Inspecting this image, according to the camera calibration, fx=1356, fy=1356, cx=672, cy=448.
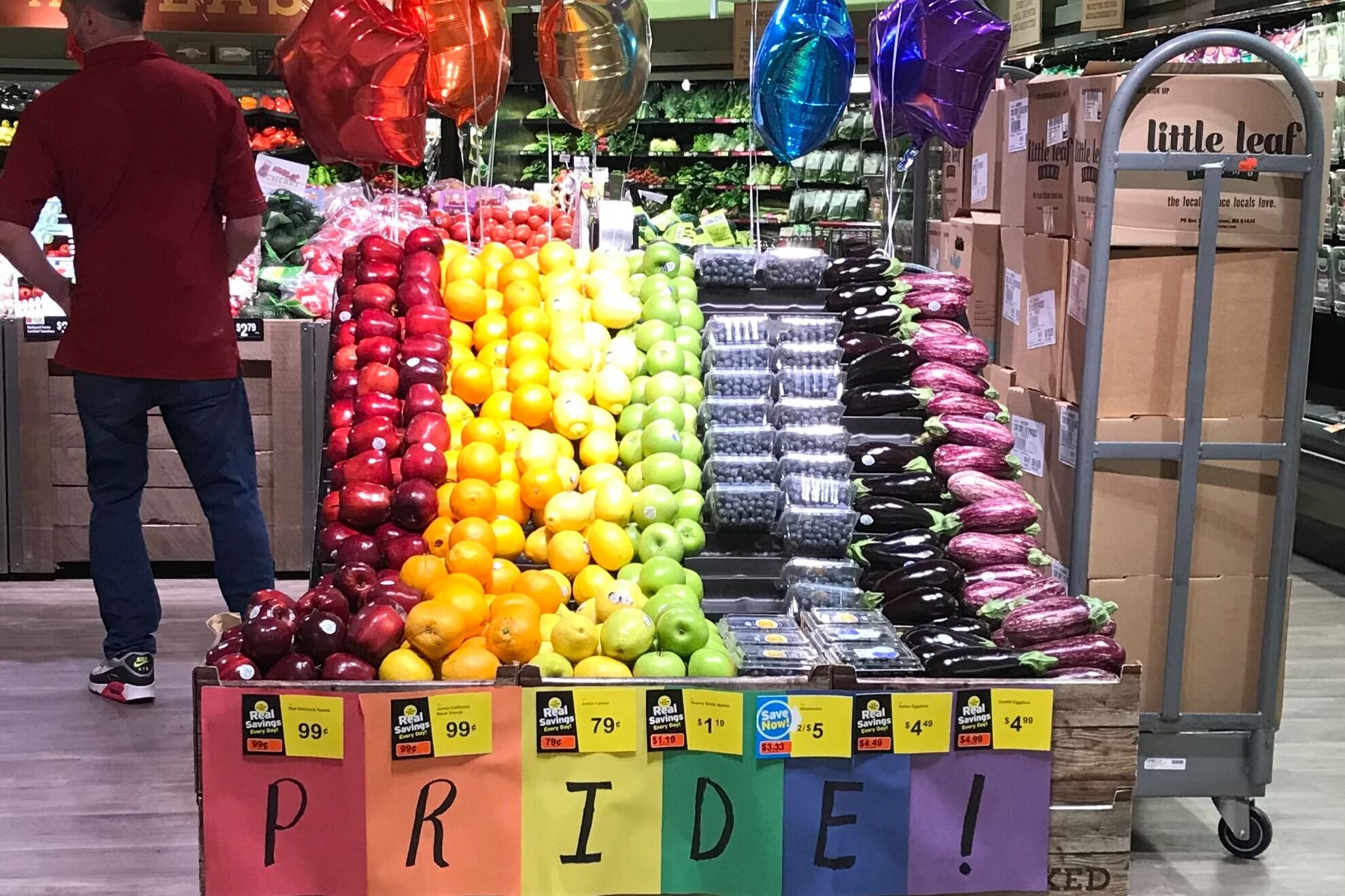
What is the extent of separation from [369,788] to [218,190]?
2.12 metres

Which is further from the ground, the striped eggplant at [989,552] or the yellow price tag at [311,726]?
the striped eggplant at [989,552]

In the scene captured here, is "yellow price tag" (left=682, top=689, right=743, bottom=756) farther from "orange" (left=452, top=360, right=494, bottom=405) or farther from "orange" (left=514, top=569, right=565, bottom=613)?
"orange" (left=452, top=360, right=494, bottom=405)

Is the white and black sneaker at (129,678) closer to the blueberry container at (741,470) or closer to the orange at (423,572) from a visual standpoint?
the orange at (423,572)

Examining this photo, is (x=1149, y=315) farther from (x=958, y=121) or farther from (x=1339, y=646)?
(x=1339, y=646)

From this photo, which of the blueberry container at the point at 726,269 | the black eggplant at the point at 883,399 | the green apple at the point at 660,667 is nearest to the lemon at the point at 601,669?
the green apple at the point at 660,667

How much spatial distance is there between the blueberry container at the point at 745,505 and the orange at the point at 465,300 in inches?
32.4

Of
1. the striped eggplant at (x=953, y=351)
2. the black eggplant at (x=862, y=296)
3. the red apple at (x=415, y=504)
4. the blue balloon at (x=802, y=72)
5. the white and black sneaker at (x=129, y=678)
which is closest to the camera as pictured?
the red apple at (x=415, y=504)

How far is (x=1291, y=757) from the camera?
381cm

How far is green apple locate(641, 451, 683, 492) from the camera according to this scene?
2.84 meters

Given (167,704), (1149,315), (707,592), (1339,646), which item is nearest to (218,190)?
(167,704)

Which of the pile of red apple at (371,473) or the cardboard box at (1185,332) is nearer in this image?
the pile of red apple at (371,473)

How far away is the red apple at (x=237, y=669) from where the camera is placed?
222 centimetres

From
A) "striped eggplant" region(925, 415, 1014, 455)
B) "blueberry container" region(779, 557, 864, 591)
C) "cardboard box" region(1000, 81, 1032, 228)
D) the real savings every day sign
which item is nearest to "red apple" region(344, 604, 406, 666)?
the real savings every day sign

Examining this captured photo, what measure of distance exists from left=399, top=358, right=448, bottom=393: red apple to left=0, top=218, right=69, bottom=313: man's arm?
1220mm
